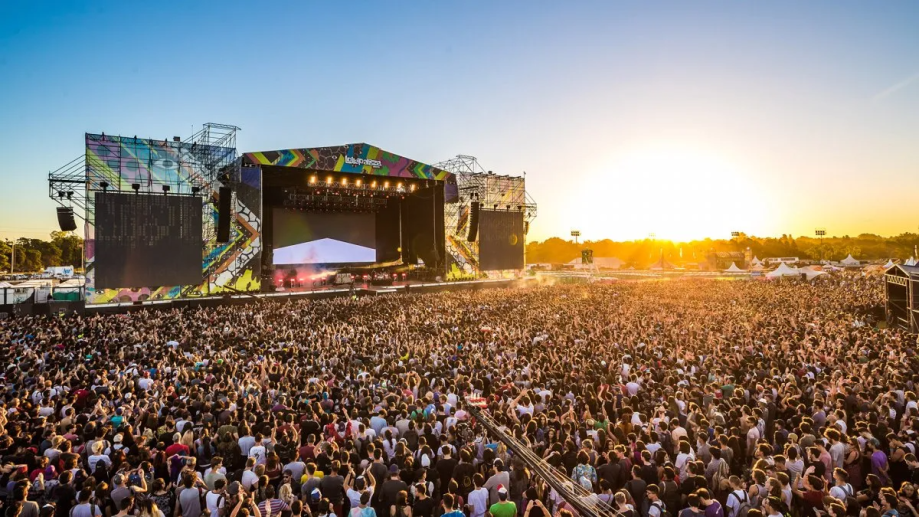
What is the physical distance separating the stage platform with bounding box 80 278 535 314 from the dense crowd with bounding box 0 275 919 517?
8.52 m

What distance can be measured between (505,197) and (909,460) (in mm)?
34718

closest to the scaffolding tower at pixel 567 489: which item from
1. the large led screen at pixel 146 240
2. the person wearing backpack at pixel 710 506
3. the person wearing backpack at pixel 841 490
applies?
the person wearing backpack at pixel 710 506

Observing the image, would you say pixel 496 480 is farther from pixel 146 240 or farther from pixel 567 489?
pixel 146 240

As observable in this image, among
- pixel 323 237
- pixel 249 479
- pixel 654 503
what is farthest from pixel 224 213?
pixel 654 503

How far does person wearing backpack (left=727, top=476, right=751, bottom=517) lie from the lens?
4.46m

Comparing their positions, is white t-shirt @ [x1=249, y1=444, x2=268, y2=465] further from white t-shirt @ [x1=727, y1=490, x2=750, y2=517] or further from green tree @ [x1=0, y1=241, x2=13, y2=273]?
green tree @ [x1=0, y1=241, x2=13, y2=273]

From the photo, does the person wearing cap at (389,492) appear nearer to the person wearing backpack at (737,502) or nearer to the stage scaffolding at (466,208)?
the person wearing backpack at (737,502)

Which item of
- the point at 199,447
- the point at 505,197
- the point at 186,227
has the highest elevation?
the point at 505,197

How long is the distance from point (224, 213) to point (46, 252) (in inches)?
3009

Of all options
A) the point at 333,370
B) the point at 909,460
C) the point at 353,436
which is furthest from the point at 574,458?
the point at 333,370

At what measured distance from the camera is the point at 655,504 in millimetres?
4566

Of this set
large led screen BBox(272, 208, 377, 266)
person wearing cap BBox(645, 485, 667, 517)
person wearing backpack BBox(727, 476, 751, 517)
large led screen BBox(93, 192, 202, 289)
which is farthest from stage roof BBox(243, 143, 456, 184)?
person wearing backpack BBox(727, 476, 751, 517)

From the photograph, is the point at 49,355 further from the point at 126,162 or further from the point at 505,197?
the point at 505,197

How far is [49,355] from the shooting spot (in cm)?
1162
